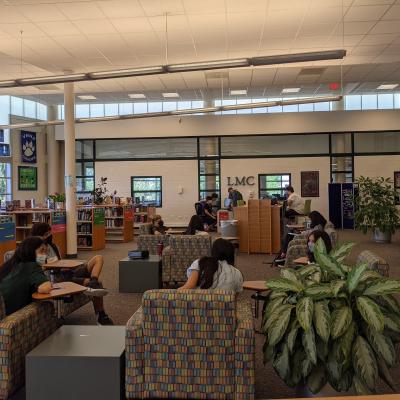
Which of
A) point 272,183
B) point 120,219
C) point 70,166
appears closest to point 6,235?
point 70,166

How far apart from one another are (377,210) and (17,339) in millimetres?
11035

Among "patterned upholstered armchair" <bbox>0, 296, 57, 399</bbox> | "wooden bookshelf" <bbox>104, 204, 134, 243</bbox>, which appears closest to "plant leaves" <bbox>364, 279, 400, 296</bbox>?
"patterned upholstered armchair" <bbox>0, 296, 57, 399</bbox>

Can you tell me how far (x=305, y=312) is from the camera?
9.09ft

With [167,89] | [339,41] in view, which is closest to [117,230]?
[167,89]

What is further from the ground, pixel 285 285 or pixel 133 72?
pixel 133 72

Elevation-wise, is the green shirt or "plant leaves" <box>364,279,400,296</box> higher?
"plant leaves" <box>364,279,400,296</box>

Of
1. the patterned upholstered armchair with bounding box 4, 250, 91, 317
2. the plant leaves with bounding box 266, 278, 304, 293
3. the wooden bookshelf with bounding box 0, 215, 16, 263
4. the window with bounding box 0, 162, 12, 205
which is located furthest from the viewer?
the window with bounding box 0, 162, 12, 205

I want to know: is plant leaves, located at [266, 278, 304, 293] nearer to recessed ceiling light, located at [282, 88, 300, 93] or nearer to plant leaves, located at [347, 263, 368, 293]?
plant leaves, located at [347, 263, 368, 293]

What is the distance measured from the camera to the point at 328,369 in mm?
2852

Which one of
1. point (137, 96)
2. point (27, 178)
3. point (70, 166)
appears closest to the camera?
point (70, 166)

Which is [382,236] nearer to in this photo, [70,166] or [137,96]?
[70,166]

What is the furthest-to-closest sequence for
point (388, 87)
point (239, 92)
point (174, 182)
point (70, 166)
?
point (174, 182) < point (239, 92) < point (388, 87) < point (70, 166)

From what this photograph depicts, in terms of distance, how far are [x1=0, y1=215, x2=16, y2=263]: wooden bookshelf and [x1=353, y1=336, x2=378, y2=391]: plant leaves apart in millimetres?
7443

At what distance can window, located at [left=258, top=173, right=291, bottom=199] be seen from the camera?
18094 mm
